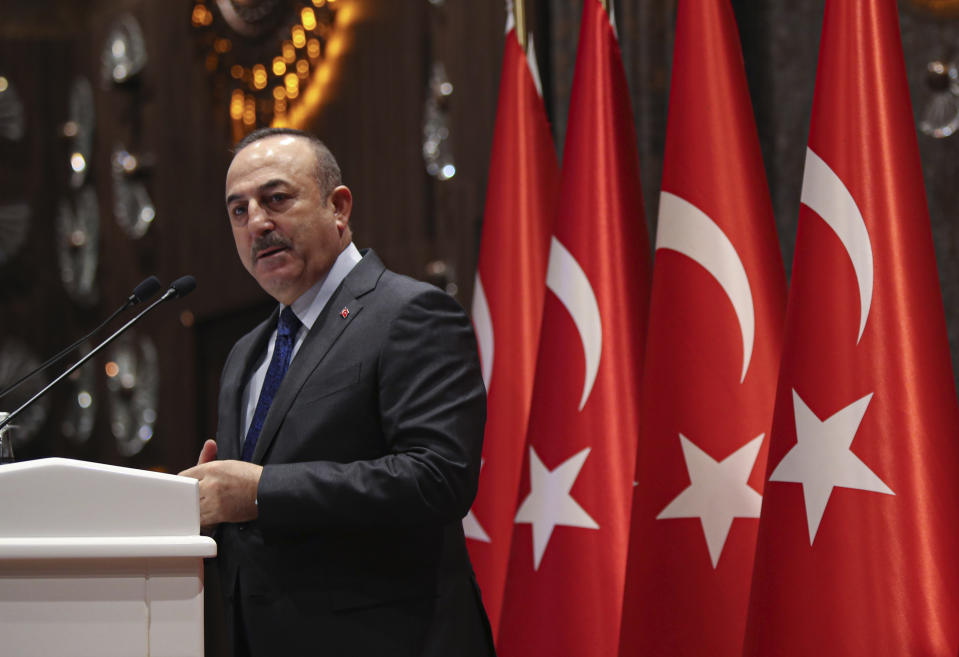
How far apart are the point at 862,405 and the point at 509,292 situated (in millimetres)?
1237

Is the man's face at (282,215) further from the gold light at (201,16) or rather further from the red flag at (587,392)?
the gold light at (201,16)

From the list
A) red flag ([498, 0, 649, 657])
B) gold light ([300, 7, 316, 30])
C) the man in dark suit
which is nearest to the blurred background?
gold light ([300, 7, 316, 30])

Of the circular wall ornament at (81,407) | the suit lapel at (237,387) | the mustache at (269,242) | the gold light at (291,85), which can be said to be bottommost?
the circular wall ornament at (81,407)

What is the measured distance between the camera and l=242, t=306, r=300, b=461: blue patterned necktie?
188 centimetres

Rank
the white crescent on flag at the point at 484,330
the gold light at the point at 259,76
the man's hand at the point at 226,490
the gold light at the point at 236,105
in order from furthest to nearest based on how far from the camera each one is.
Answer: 1. the gold light at the point at 236,105
2. the gold light at the point at 259,76
3. the white crescent on flag at the point at 484,330
4. the man's hand at the point at 226,490

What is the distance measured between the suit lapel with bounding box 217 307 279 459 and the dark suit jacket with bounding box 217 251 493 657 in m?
0.16

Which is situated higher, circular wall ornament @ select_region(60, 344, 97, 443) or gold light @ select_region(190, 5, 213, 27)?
gold light @ select_region(190, 5, 213, 27)

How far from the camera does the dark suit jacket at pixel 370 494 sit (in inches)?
66.0

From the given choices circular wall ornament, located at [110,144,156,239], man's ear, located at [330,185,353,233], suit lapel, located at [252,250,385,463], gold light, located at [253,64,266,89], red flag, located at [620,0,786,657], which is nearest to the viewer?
suit lapel, located at [252,250,385,463]

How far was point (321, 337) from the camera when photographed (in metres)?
1.86

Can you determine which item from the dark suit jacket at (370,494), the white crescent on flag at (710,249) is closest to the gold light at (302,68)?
the white crescent on flag at (710,249)

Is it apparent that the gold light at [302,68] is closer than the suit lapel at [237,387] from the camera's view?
No

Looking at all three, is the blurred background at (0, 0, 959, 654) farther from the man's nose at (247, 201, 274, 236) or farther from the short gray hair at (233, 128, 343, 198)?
the man's nose at (247, 201, 274, 236)

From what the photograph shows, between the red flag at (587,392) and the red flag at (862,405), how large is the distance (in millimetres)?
546
